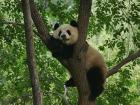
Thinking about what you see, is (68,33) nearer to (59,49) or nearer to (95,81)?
(59,49)

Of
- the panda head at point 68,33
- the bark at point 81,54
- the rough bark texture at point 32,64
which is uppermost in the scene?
the panda head at point 68,33

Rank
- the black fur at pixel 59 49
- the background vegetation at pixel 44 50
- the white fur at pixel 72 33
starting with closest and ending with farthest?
the black fur at pixel 59 49 < the white fur at pixel 72 33 < the background vegetation at pixel 44 50

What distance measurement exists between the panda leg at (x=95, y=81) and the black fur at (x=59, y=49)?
1.54ft

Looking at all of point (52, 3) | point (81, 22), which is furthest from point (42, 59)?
point (81, 22)

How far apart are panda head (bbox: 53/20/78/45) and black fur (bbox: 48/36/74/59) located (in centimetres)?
11

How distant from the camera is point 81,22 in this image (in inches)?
198

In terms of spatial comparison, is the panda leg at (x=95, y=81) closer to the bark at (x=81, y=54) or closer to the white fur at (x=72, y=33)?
the bark at (x=81, y=54)

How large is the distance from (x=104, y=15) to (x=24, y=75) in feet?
6.52

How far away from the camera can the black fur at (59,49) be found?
5.21m

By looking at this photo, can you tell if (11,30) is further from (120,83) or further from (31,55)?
(31,55)

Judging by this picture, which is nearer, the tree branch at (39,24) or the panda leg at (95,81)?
the tree branch at (39,24)

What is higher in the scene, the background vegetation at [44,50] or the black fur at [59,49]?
the background vegetation at [44,50]

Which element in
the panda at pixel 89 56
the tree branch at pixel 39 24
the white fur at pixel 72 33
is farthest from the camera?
the white fur at pixel 72 33

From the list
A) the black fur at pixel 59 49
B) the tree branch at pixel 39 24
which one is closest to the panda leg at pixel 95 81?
the black fur at pixel 59 49
